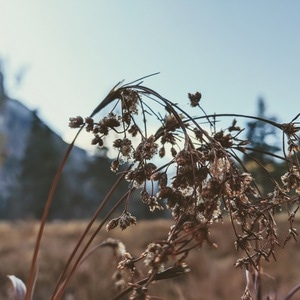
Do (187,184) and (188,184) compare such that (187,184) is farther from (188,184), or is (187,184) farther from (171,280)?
(171,280)

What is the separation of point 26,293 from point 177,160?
0.79 meters

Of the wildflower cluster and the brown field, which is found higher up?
the wildflower cluster

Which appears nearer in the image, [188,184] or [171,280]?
[188,184]

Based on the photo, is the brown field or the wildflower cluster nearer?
the wildflower cluster

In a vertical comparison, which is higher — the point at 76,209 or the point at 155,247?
the point at 155,247

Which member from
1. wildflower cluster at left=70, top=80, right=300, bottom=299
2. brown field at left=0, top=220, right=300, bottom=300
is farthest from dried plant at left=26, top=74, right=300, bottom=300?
brown field at left=0, top=220, right=300, bottom=300

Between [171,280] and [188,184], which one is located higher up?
[188,184]

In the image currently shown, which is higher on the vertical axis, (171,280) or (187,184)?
(187,184)

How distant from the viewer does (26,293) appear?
5.24ft

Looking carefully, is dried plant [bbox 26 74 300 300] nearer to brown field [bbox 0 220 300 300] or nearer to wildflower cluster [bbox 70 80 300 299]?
wildflower cluster [bbox 70 80 300 299]

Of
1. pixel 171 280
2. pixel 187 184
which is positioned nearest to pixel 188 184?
pixel 187 184

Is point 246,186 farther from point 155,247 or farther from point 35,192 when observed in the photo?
point 35,192

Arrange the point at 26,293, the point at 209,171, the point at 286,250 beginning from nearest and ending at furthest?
1. the point at 209,171
2. the point at 26,293
3. the point at 286,250

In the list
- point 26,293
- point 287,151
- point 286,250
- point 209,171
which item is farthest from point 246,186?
point 286,250
